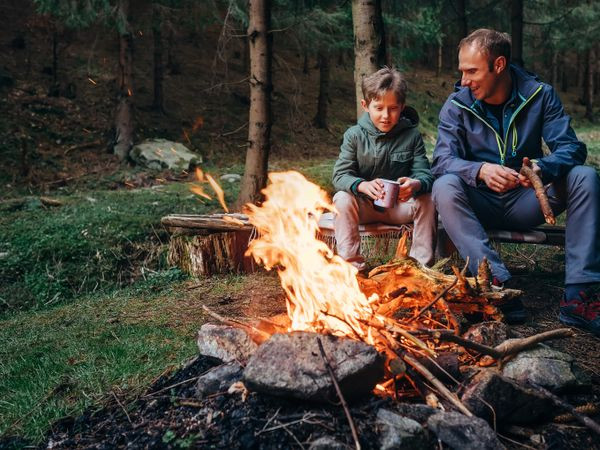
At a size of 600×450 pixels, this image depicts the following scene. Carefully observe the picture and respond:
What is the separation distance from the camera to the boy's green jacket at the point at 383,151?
14.6 feet

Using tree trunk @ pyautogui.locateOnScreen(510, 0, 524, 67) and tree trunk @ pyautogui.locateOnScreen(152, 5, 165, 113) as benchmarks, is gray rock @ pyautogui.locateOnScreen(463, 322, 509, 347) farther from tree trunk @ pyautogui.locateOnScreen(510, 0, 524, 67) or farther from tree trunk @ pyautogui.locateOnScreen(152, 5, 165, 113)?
tree trunk @ pyautogui.locateOnScreen(152, 5, 165, 113)

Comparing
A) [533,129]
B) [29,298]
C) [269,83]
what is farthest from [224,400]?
[269,83]

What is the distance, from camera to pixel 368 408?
89.8 inches

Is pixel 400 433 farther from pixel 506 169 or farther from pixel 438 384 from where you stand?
pixel 506 169

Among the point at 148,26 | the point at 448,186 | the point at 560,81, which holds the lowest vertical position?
the point at 448,186

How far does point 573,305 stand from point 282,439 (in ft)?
8.21

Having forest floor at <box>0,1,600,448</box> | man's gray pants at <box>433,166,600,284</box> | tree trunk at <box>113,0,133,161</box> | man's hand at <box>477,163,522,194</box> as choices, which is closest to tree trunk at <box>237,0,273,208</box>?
forest floor at <box>0,1,600,448</box>

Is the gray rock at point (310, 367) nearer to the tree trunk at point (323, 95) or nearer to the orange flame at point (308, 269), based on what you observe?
the orange flame at point (308, 269)

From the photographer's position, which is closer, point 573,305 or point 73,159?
point 573,305

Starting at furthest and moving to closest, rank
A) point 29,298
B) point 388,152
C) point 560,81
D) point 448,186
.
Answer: point 560,81, point 29,298, point 388,152, point 448,186

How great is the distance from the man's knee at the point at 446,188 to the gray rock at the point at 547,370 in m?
1.42

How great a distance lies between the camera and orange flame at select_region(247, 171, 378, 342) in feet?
9.42

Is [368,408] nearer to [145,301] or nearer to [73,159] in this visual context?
[145,301]

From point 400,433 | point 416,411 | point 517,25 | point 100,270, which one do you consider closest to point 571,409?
point 416,411
